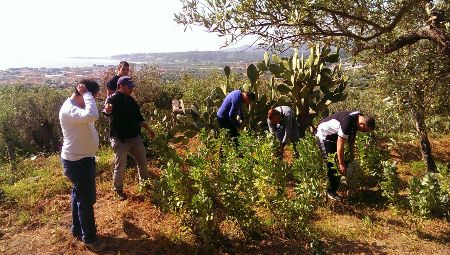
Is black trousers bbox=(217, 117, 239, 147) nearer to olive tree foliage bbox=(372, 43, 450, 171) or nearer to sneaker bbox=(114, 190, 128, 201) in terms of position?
sneaker bbox=(114, 190, 128, 201)

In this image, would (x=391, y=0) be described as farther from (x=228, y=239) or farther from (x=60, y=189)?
(x=60, y=189)

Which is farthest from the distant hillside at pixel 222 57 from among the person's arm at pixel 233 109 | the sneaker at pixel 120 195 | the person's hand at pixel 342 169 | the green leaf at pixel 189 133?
the sneaker at pixel 120 195

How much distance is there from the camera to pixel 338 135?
5547mm

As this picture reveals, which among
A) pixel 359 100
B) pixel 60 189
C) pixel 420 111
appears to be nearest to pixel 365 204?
pixel 420 111

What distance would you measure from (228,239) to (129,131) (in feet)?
7.49

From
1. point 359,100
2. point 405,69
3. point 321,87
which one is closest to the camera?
point 405,69

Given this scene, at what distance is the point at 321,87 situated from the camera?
837 centimetres

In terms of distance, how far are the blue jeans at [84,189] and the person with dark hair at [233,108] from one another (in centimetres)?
281

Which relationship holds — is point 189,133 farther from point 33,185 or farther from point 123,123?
point 33,185

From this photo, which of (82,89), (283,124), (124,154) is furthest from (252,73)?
(82,89)

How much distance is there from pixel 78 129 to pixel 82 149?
25 cm

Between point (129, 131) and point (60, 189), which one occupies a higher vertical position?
point (129, 131)

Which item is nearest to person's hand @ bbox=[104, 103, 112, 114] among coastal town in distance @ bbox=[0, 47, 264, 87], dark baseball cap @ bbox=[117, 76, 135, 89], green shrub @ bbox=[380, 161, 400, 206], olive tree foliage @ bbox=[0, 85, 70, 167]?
dark baseball cap @ bbox=[117, 76, 135, 89]

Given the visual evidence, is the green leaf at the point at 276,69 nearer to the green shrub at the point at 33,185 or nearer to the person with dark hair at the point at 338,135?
the person with dark hair at the point at 338,135
